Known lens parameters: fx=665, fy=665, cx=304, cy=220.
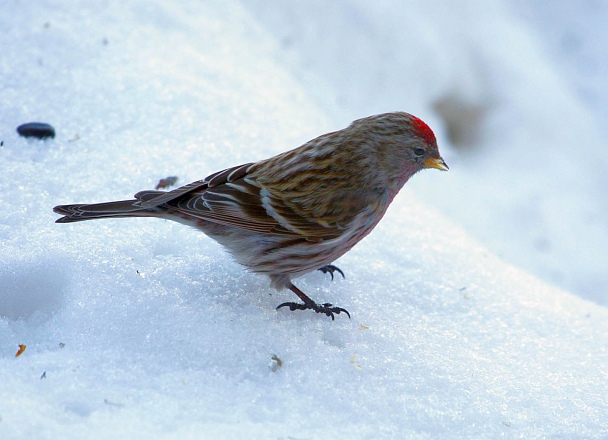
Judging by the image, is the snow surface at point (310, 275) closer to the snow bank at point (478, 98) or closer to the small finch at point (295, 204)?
Result: the snow bank at point (478, 98)

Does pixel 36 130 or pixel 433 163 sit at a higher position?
pixel 433 163

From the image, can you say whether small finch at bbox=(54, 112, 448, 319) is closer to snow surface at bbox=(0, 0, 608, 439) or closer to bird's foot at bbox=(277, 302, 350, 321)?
bird's foot at bbox=(277, 302, 350, 321)

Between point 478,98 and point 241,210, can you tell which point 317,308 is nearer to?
point 241,210

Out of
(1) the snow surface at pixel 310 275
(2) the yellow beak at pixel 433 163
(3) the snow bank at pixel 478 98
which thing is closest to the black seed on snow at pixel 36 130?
(1) the snow surface at pixel 310 275

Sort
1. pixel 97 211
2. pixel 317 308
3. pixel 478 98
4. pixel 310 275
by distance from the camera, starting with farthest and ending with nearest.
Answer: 1. pixel 478 98
2. pixel 310 275
3. pixel 317 308
4. pixel 97 211

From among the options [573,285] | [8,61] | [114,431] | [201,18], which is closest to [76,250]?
[114,431]

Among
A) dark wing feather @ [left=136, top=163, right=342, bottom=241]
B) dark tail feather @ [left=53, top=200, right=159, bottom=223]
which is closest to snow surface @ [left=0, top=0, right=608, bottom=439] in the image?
dark tail feather @ [left=53, top=200, right=159, bottom=223]

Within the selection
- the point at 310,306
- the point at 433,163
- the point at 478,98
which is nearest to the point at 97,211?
the point at 310,306
